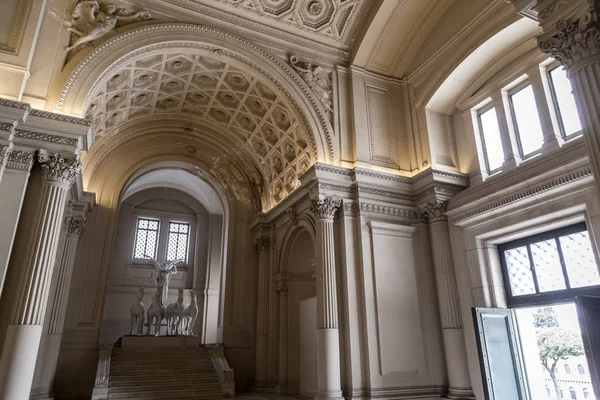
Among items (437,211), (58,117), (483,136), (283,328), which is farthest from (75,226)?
(483,136)

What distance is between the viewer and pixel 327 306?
9.59 meters

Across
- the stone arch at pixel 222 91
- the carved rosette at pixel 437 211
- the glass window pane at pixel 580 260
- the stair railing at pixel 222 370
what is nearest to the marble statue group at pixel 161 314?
the stair railing at pixel 222 370

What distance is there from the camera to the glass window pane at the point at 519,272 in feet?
30.1

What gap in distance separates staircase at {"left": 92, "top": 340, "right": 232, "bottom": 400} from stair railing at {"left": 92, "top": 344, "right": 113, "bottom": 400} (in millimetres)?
23

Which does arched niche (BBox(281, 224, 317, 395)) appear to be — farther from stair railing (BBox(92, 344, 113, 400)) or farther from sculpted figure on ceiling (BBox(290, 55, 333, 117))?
stair railing (BBox(92, 344, 113, 400))

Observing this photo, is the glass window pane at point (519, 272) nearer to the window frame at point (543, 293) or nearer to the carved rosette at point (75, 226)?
the window frame at point (543, 293)

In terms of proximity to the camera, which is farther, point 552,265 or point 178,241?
point 178,241

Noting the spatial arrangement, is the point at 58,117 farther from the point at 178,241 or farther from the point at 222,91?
the point at 178,241

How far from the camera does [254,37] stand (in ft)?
37.3

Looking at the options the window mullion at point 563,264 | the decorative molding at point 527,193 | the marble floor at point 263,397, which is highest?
the decorative molding at point 527,193

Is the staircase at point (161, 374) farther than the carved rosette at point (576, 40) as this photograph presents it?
Yes

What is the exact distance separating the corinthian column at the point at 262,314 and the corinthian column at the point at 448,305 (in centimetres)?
538

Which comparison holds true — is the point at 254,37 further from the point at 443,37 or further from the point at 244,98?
the point at 443,37

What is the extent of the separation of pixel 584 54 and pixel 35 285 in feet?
29.3
